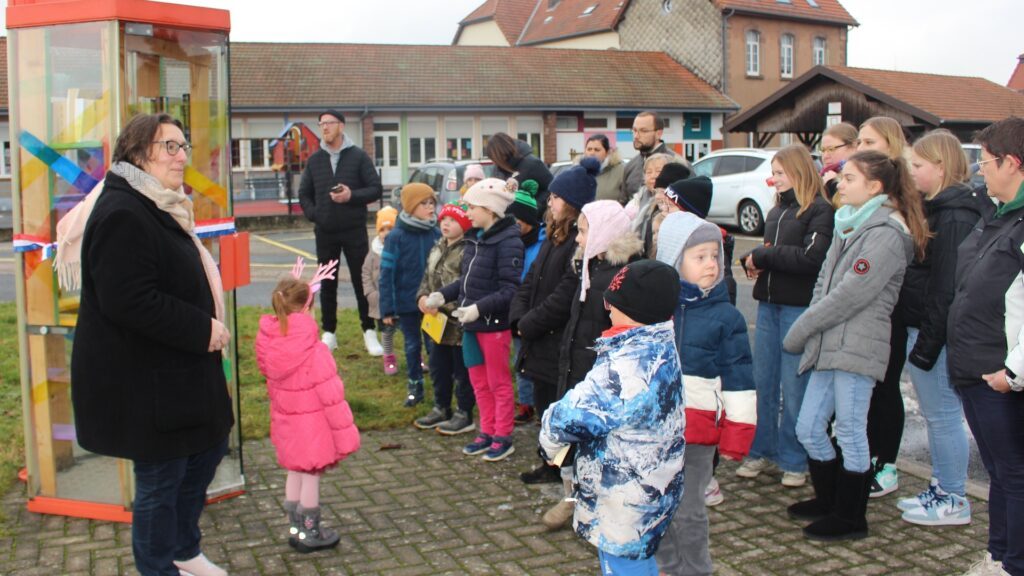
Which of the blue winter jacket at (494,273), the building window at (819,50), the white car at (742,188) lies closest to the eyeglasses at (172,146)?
the blue winter jacket at (494,273)

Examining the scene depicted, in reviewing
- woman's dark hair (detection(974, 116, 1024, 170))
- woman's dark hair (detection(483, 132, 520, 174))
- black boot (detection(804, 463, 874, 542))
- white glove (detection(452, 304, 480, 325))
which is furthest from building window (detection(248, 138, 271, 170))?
woman's dark hair (detection(974, 116, 1024, 170))

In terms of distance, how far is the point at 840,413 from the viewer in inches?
187

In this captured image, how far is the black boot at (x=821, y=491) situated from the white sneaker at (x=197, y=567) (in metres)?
2.82

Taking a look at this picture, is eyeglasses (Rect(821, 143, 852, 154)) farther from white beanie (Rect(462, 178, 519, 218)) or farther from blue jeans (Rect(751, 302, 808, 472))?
white beanie (Rect(462, 178, 519, 218))

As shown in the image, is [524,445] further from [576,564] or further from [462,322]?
[576,564]

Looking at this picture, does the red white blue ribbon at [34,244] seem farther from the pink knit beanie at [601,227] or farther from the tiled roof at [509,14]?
the tiled roof at [509,14]

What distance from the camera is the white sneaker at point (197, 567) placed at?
421 cm

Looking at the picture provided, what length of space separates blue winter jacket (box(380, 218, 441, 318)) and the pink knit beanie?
2623 millimetres

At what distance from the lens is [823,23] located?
45.8 m

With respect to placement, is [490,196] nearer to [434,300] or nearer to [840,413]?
[434,300]

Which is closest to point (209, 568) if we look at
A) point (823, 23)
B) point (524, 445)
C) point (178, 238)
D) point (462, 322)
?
point (178, 238)

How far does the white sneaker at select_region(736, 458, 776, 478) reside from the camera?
570 centimetres

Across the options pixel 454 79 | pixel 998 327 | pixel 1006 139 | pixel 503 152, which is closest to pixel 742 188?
pixel 503 152

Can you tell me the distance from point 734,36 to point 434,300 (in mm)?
39210
